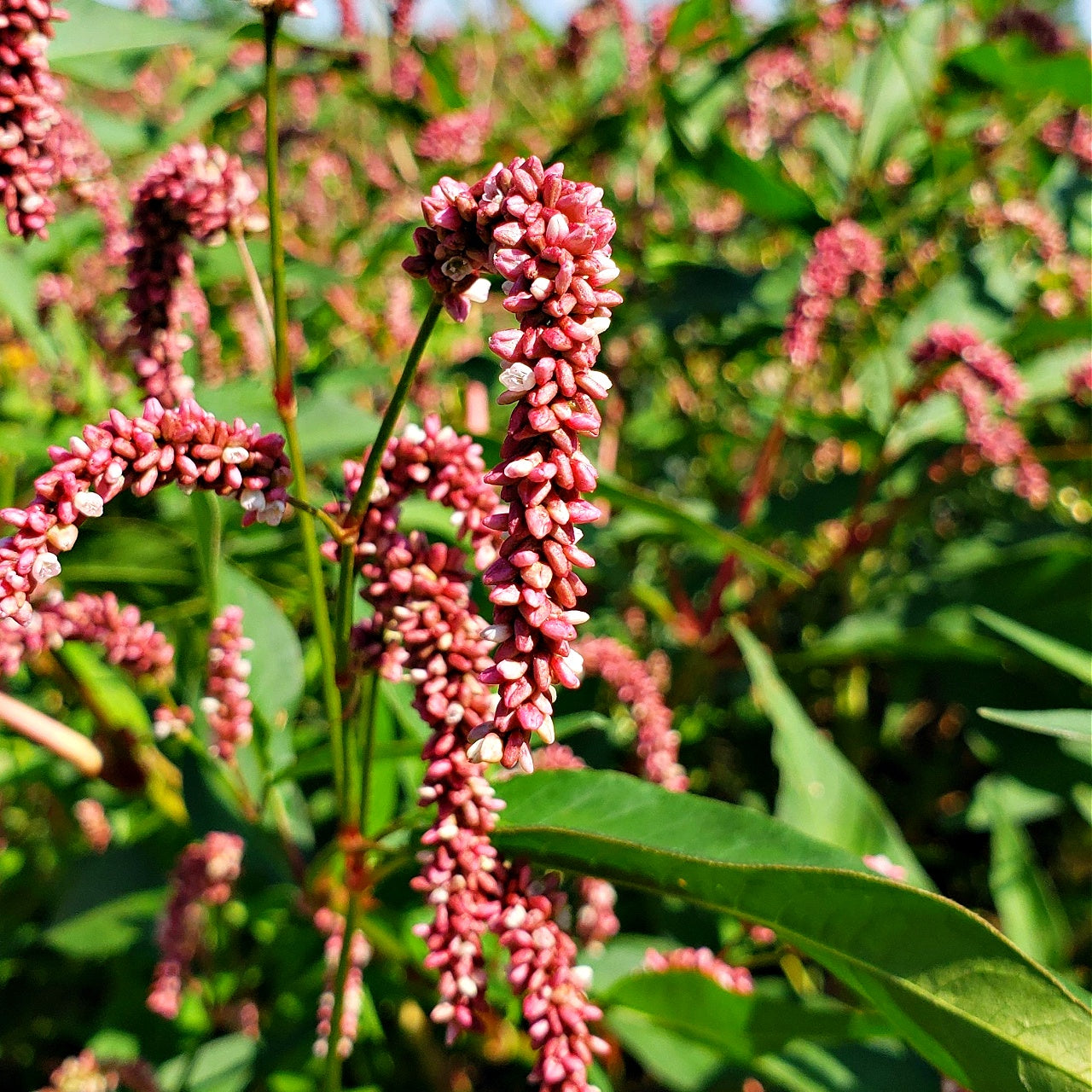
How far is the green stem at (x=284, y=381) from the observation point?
29.3 inches

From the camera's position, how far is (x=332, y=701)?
0.82 metres

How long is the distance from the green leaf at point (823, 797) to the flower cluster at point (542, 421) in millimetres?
751

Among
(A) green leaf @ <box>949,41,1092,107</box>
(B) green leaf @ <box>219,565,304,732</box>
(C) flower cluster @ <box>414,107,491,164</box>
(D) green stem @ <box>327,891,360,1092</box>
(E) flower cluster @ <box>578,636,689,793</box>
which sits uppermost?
(A) green leaf @ <box>949,41,1092,107</box>

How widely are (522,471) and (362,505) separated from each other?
0.23m

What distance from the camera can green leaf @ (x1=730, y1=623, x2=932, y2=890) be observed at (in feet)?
3.94

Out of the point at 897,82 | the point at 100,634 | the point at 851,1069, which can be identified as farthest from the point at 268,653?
the point at 897,82

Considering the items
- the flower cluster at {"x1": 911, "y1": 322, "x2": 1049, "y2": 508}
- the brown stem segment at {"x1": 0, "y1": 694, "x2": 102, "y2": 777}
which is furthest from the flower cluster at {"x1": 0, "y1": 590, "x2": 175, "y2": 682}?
the flower cluster at {"x1": 911, "y1": 322, "x2": 1049, "y2": 508}

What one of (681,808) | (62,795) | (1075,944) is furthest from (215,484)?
(1075,944)

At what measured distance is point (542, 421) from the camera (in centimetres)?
50

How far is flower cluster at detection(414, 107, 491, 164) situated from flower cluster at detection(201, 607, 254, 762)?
1.15 meters

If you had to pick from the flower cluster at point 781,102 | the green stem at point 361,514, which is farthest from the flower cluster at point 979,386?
the green stem at point 361,514

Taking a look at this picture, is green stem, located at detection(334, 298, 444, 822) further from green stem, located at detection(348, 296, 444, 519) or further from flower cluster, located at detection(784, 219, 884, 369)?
flower cluster, located at detection(784, 219, 884, 369)

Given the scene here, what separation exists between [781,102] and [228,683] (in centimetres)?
294

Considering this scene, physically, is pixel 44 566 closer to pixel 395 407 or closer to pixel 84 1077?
pixel 395 407
